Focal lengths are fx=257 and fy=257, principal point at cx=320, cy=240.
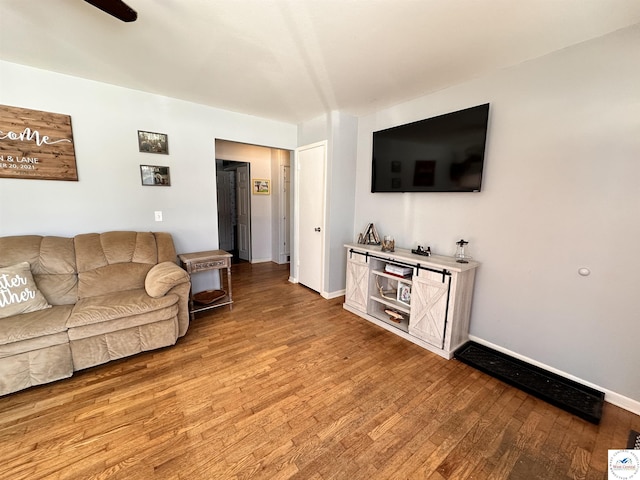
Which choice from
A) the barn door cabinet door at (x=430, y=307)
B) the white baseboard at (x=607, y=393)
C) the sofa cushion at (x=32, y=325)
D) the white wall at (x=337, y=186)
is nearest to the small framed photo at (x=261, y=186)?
the white wall at (x=337, y=186)

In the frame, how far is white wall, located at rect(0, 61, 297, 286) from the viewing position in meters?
2.32

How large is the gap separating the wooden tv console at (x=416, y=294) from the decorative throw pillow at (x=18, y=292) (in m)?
2.82

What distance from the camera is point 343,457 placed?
1.38 m

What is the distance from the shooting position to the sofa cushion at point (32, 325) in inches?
66.4

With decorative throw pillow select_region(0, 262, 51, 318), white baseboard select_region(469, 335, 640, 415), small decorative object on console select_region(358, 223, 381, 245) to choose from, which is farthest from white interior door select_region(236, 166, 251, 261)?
white baseboard select_region(469, 335, 640, 415)

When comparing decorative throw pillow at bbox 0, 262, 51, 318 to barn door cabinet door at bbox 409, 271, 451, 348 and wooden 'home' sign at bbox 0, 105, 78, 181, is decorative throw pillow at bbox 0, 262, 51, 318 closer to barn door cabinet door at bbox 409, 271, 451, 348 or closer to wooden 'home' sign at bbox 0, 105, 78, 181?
wooden 'home' sign at bbox 0, 105, 78, 181

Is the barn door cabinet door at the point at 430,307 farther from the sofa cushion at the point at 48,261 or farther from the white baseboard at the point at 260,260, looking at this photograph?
the white baseboard at the point at 260,260

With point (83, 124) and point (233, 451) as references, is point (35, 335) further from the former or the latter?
point (83, 124)

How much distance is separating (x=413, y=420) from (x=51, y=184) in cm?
363

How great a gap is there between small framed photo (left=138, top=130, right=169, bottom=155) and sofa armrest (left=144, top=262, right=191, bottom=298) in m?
1.38

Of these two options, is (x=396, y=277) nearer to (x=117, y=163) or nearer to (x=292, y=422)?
(x=292, y=422)

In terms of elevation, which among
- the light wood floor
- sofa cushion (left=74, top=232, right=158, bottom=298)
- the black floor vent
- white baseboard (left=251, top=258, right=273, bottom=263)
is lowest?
the light wood floor

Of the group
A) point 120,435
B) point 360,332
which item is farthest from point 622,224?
point 120,435

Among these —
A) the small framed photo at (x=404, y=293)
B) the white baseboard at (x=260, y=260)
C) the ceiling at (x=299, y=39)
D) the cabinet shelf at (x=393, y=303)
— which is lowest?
the white baseboard at (x=260, y=260)
